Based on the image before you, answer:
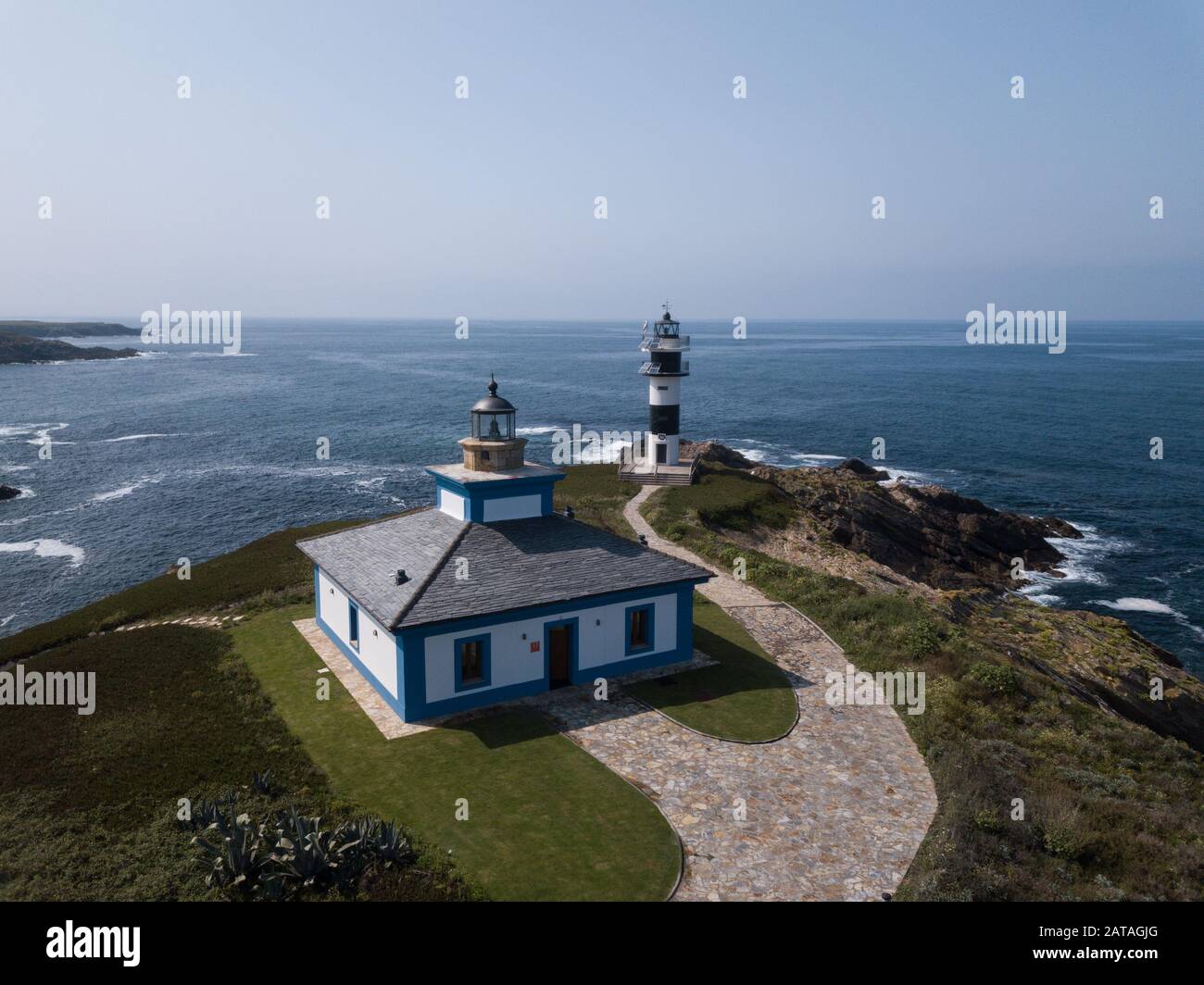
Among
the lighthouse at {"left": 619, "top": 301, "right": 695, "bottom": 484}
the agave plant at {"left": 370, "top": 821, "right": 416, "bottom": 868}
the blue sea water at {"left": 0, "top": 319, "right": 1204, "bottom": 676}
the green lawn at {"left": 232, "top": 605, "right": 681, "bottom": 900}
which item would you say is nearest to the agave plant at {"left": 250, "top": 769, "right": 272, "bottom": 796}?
the green lawn at {"left": 232, "top": 605, "right": 681, "bottom": 900}

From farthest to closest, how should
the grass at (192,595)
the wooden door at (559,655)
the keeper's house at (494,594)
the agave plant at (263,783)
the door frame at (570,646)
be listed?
the grass at (192,595) → the wooden door at (559,655) → the door frame at (570,646) → the keeper's house at (494,594) → the agave plant at (263,783)

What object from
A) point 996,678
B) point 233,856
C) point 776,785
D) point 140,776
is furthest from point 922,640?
point 140,776

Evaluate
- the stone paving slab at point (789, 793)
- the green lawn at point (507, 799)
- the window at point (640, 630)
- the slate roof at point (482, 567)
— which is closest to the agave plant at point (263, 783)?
the green lawn at point (507, 799)

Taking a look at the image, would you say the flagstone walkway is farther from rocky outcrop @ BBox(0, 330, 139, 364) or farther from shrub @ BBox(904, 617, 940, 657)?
rocky outcrop @ BBox(0, 330, 139, 364)

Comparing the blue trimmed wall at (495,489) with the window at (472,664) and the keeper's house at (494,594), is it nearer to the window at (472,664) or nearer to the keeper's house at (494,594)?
the keeper's house at (494,594)

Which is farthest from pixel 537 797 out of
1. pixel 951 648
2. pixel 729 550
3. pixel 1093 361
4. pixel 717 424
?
pixel 1093 361

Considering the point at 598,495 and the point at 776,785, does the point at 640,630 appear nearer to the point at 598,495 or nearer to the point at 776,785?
the point at 776,785
